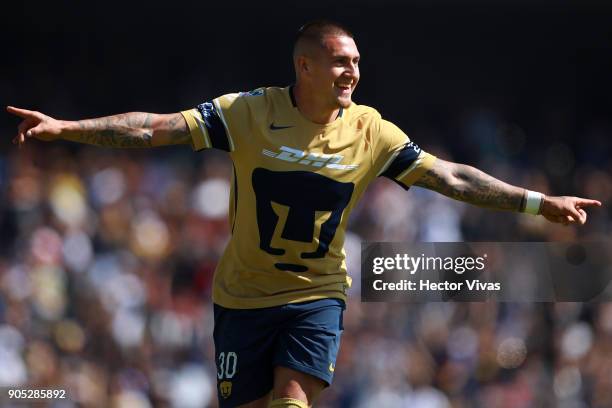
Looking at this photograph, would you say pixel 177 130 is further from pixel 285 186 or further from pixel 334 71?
pixel 334 71

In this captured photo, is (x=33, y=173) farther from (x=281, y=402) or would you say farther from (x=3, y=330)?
(x=281, y=402)

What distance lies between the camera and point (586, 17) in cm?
1055

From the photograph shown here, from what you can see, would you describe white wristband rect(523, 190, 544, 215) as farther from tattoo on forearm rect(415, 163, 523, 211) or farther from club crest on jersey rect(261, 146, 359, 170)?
club crest on jersey rect(261, 146, 359, 170)

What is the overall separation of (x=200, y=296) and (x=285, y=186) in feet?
17.6

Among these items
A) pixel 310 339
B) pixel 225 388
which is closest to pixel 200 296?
pixel 225 388

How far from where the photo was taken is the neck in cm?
507

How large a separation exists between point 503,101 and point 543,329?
2.40 metres

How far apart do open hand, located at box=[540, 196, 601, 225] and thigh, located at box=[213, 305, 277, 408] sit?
151 cm

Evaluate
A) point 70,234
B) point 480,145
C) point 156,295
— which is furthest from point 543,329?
point 70,234

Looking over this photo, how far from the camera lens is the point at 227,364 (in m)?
5.09

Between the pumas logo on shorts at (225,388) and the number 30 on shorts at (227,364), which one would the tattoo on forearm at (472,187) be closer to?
the number 30 on shorts at (227,364)

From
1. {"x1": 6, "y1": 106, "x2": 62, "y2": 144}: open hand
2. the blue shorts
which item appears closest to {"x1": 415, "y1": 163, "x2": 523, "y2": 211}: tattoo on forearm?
the blue shorts

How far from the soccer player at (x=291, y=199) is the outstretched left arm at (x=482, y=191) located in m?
0.01

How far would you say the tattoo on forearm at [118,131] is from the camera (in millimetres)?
4703
